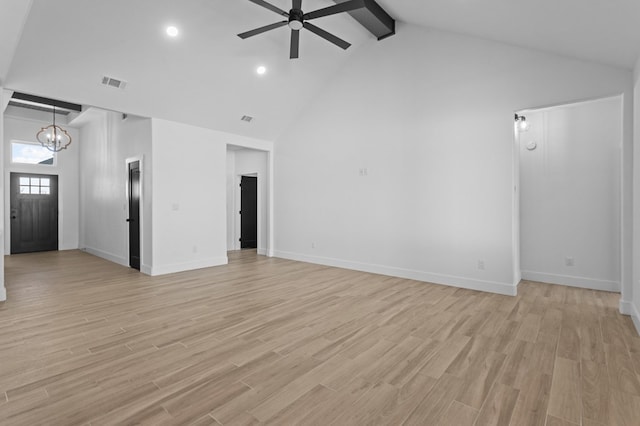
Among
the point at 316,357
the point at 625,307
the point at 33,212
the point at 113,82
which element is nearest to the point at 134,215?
the point at 113,82

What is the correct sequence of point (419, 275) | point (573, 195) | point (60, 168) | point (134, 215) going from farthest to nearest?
point (60, 168), point (134, 215), point (419, 275), point (573, 195)

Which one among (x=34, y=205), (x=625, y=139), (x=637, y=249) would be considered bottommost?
(x=637, y=249)

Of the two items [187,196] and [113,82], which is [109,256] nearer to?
[187,196]

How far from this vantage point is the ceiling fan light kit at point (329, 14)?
3586 millimetres

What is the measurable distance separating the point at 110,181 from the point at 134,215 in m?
1.80

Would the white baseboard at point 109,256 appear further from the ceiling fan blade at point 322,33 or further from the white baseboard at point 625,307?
the white baseboard at point 625,307

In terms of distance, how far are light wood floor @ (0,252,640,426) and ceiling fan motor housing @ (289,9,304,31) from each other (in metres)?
3.33

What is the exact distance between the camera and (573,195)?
474 cm

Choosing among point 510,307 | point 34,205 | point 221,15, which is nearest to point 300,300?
point 510,307

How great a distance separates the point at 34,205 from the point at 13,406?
8741 millimetres

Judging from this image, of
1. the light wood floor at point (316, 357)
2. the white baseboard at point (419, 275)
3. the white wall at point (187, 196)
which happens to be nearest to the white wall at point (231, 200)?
the white wall at point (187, 196)

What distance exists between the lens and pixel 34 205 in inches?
328

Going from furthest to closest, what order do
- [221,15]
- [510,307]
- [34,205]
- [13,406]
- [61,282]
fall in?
[34,205]
[61,282]
[221,15]
[510,307]
[13,406]

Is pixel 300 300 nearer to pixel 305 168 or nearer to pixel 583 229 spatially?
pixel 305 168
